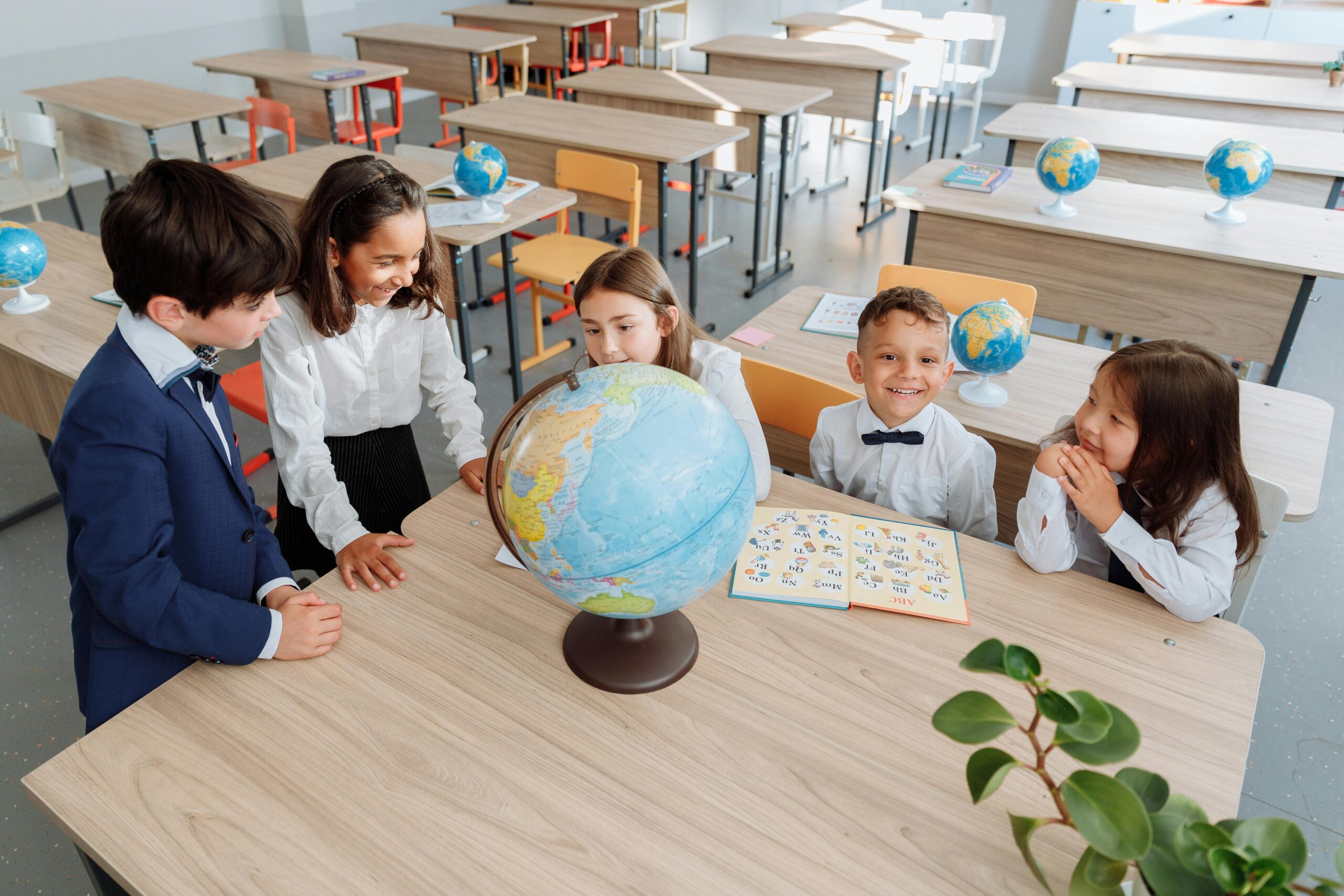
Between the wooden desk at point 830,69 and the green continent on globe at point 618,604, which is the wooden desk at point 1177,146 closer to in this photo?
the wooden desk at point 830,69

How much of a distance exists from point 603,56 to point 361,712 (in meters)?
7.53

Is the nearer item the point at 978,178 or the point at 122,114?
the point at 978,178

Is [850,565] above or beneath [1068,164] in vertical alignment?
beneath

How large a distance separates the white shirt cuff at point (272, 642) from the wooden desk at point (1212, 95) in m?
4.88

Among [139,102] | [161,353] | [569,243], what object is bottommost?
[569,243]

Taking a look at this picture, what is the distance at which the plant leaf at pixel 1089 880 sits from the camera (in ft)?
2.25

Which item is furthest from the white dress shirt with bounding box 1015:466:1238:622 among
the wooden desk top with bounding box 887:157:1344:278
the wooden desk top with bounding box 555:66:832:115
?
the wooden desk top with bounding box 555:66:832:115

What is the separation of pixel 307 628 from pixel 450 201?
231 centimetres

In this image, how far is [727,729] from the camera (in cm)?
106

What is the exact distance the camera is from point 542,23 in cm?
642

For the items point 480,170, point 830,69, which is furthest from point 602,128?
point 830,69

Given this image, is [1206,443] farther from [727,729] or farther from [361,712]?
[361,712]

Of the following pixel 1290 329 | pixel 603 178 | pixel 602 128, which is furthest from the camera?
pixel 602 128

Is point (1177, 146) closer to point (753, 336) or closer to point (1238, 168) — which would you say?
point (1238, 168)
